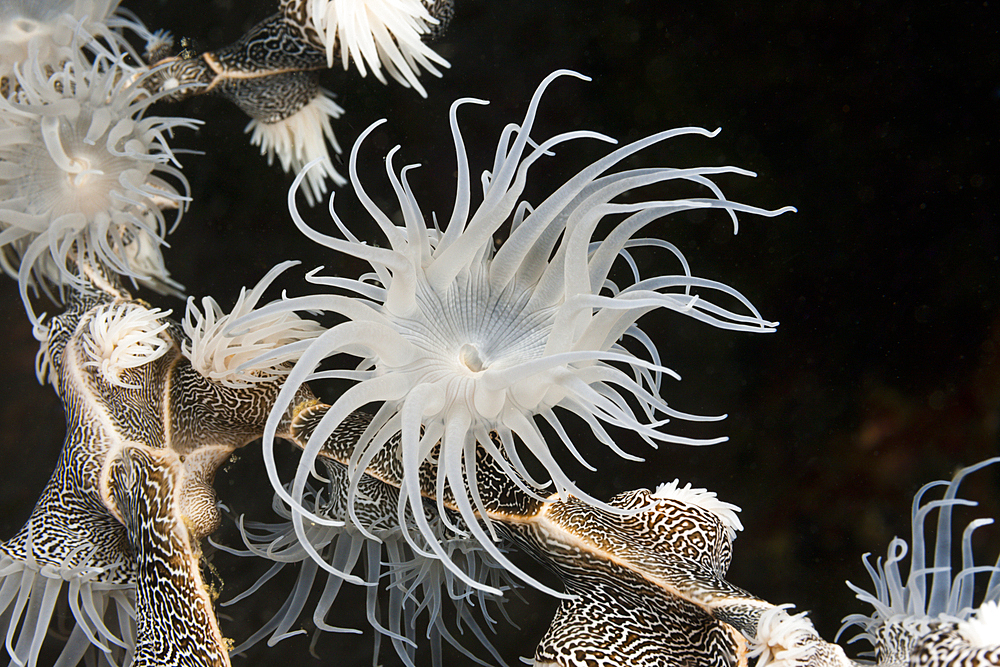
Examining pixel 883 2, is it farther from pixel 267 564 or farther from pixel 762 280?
pixel 267 564

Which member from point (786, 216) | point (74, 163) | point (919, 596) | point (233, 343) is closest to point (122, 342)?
point (233, 343)

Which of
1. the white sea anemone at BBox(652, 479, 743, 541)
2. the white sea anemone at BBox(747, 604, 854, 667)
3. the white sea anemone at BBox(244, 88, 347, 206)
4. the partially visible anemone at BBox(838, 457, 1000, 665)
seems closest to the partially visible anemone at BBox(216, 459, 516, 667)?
the white sea anemone at BBox(652, 479, 743, 541)

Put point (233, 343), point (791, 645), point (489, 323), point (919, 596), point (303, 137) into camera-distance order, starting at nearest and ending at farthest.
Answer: point (791, 645) → point (919, 596) → point (489, 323) → point (233, 343) → point (303, 137)

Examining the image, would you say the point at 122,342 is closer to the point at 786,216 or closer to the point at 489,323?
the point at 489,323

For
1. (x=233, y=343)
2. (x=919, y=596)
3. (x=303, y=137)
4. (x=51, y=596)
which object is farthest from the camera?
(x=303, y=137)

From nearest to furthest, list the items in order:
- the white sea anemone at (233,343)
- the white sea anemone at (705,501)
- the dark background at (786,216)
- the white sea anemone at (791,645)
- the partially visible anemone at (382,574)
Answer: the white sea anemone at (791,645), the white sea anemone at (705,501), the white sea anemone at (233,343), the partially visible anemone at (382,574), the dark background at (786,216)

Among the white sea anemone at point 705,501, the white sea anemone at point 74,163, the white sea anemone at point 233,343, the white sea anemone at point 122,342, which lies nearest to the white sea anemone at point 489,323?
the white sea anemone at point 705,501

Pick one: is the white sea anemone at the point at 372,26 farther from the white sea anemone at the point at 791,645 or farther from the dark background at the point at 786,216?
the white sea anemone at the point at 791,645
